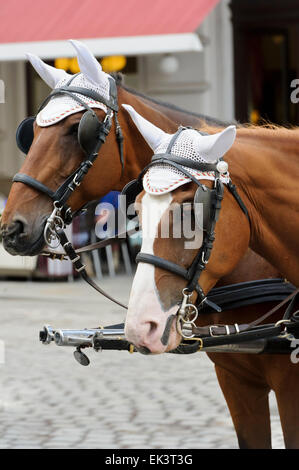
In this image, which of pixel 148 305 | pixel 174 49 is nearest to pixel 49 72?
pixel 148 305

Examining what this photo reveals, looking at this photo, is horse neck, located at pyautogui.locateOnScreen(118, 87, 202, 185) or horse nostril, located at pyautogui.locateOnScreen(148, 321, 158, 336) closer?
horse nostril, located at pyautogui.locateOnScreen(148, 321, 158, 336)

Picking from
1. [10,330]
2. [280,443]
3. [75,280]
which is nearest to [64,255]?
[280,443]

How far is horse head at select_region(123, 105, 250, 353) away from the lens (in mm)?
2648

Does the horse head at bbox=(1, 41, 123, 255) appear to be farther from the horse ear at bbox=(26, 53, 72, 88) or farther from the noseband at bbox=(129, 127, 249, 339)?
the noseband at bbox=(129, 127, 249, 339)

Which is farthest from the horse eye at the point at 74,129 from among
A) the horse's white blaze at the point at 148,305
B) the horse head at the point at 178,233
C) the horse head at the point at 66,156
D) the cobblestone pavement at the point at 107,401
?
the cobblestone pavement at the point at 107,401

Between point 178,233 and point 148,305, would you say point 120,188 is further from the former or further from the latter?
point 148,305

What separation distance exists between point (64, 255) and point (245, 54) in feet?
31.5

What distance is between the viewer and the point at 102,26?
1100cm

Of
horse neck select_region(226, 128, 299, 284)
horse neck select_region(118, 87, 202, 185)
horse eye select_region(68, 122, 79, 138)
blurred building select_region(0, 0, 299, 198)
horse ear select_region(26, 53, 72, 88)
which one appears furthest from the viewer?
blurred building select_region(0, 0, 299, 198)

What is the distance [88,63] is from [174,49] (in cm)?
669

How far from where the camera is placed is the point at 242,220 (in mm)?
2857

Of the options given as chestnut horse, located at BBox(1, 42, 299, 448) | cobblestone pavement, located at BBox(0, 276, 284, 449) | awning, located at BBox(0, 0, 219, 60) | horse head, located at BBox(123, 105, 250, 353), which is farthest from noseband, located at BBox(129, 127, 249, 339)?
awning, located at BBox(0, 0, 219, 60)

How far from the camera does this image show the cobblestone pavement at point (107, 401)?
17.5 feet

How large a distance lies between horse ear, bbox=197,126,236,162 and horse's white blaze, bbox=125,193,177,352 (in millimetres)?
188
